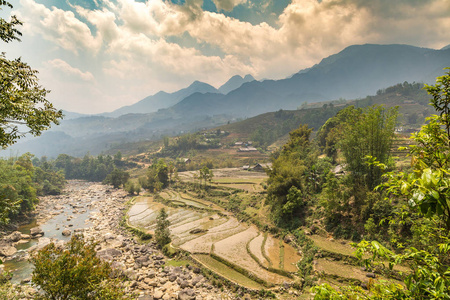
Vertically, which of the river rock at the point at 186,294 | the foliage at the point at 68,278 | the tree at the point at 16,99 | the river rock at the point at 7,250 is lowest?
the river rock at the point at 186,294

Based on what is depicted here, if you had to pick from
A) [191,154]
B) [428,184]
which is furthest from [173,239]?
[191,154]

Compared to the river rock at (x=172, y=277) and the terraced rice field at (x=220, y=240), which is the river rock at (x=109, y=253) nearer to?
the terraced rice field at (x=220, y=240)

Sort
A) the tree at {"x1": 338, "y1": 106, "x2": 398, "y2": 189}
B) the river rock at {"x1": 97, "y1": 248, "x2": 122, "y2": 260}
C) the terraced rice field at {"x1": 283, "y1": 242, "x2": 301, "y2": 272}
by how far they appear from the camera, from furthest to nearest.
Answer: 1. the river rock at {"x1": 97, "y1": 248, "x2": 122, "y2": 260}
2. the tree at {"x1": 338, "y1": 106, "x2": 398, "y2": 189}
3. the terraced rice field at {"x1": 283, "y1": 242, "x2": 301, "y2": 272}

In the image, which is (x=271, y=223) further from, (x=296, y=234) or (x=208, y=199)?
(x=208, y=199)

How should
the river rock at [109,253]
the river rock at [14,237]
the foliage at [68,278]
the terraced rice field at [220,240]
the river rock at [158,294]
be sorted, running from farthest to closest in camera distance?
the river rock at [14,237], the river rock at [109,253], the terraced rice field at [220,240], the river rock at [158,294], the foliage at [68,278]

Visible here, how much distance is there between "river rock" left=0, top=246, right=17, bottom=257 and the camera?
87.5 feet

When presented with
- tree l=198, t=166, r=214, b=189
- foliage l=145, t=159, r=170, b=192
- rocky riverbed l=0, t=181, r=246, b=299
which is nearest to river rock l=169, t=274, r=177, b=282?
rocky riverbed l=0, t=181, r=246, b=299

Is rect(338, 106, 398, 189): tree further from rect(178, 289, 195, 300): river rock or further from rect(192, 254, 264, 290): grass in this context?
rect(178, 289, 195, 300): river rock

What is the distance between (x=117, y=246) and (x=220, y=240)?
49.2 feet

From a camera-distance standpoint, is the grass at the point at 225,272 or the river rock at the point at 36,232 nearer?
the grass at the point at 225,272

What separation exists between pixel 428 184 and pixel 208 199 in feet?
161

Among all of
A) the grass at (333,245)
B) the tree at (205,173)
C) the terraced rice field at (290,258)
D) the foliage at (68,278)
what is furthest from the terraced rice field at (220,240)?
the foliage at (68,278)

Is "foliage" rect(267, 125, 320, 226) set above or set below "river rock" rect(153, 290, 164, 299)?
above

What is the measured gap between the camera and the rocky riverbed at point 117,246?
18.6 meters
